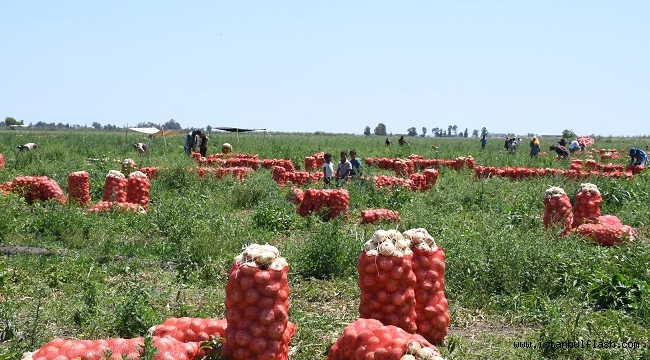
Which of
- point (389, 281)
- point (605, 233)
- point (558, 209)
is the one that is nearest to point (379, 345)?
point (389, 281)

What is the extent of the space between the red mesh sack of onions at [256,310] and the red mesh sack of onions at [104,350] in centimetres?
33

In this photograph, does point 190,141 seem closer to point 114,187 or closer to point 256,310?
point 114,187

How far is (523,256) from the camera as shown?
668 centimetres

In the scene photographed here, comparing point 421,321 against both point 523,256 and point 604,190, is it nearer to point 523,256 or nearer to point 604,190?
point 523,256

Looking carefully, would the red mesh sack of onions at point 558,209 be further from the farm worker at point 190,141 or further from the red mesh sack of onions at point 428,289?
the farm worker at point 190,141

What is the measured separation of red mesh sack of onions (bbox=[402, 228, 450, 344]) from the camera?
4965 millimetres

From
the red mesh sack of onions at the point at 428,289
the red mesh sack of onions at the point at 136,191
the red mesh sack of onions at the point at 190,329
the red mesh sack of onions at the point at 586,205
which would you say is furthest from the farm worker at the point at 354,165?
the red mesh sack of onions at the point at 190,329

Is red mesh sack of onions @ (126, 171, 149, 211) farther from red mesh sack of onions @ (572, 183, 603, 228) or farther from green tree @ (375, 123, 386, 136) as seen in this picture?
green tree @ (375, 123, 386, 136)

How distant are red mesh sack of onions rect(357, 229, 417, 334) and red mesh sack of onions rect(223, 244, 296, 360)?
0.83 metres

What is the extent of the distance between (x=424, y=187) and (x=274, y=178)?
3.44 meters

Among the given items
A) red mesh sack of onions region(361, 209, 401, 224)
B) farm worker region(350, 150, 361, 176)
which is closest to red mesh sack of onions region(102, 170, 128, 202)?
red mesh sack of onions region(361, 209, 401, 224)

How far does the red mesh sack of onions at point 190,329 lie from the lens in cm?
426

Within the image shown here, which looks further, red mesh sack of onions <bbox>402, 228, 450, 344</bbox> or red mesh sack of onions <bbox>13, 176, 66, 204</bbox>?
red mesh sack of onions <bbox>13, 176, 66, 204</bbox>

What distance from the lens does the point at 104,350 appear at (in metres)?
3.74
